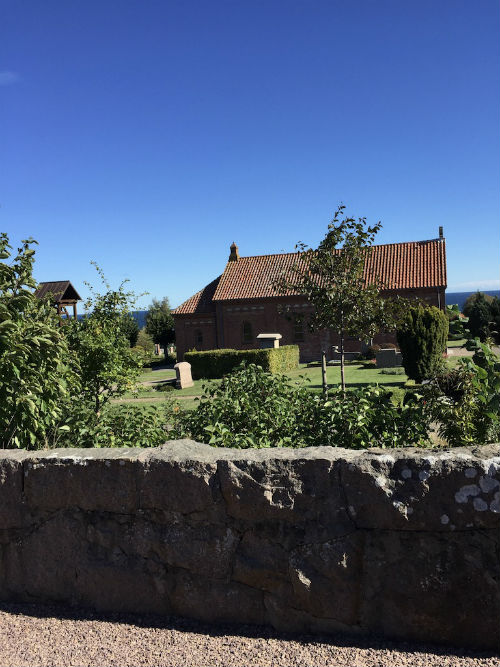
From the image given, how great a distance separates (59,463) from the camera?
2.93m

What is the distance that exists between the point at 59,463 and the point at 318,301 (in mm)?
10778

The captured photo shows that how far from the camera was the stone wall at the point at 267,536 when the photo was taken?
2406 mm

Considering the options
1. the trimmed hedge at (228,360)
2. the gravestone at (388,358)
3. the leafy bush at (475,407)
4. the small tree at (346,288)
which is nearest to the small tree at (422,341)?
the small tree at (346,288)

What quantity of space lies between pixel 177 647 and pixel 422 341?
16.4m

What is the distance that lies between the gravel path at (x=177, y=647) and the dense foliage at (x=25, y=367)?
127 cm

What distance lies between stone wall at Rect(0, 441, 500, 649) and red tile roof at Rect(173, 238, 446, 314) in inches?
1074

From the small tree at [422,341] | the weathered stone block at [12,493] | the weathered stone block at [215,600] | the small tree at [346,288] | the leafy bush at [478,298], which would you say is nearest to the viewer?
the weathered stone block at [215,600]

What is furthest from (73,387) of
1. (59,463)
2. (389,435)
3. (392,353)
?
(392,353)

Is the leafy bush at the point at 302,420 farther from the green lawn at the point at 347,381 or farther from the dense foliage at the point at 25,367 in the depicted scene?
the green lawn at the point at 347,381

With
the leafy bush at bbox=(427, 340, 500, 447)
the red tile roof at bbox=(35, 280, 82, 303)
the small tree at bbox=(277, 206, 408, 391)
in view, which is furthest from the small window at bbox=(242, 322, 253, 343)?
the leafy bush at bbox=(427, 340, 500, 447)

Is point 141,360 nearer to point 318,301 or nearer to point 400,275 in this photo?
point 318,301

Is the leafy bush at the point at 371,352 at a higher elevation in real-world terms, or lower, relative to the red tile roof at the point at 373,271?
lower

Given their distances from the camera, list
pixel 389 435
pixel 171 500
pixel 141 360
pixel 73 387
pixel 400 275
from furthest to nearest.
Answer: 1. pixel 400 275
2. pixel 141 360
3. pixel 73 387
4. pixel 389 435
5. pixel 171 500

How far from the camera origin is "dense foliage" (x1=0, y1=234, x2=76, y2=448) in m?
3.63
